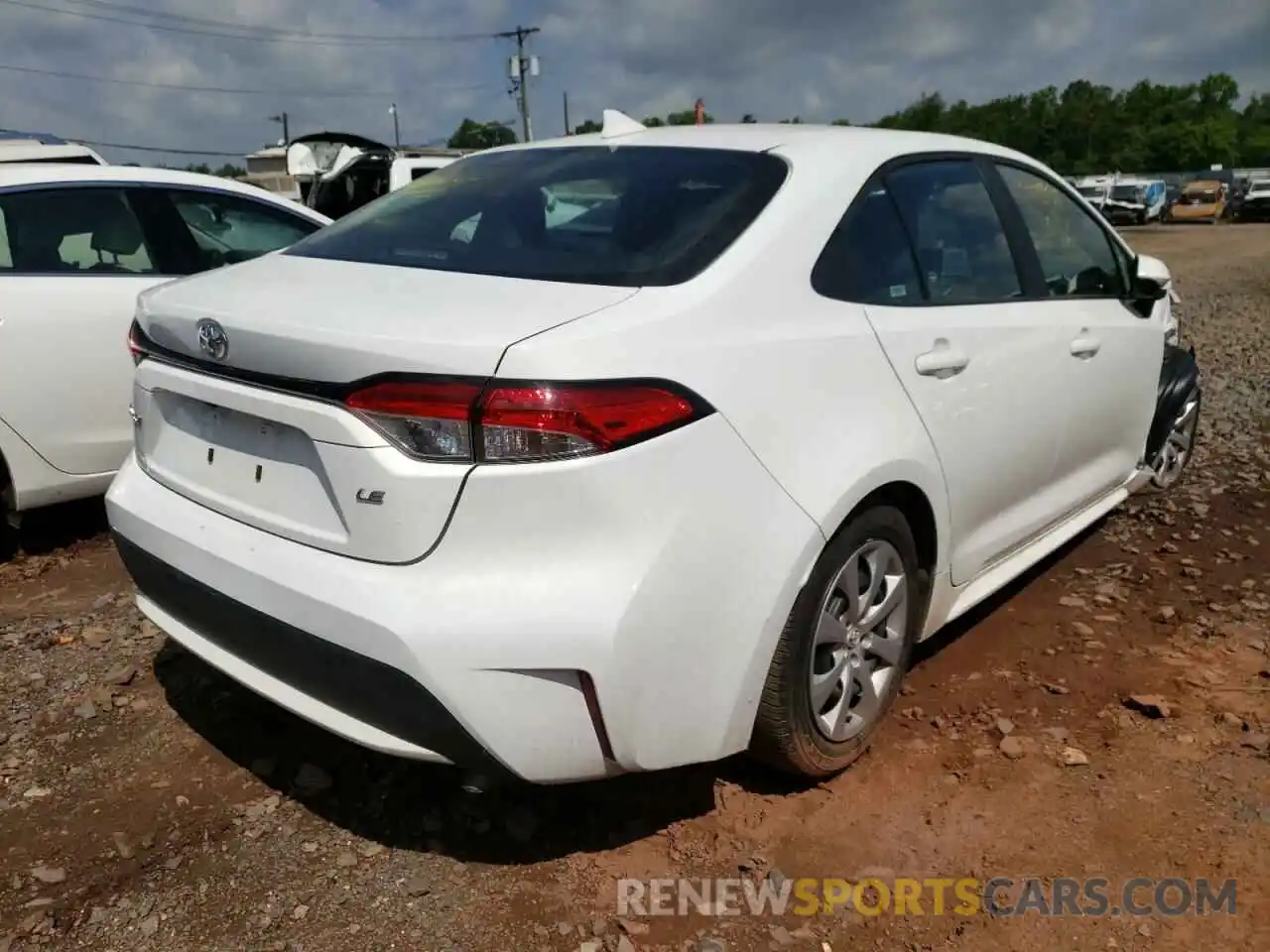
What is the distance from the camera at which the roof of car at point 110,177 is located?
4199 mm

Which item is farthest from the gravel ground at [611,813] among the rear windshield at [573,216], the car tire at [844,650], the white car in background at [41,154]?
the white car in background at [41,154]

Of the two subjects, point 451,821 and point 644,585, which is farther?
point 451,821

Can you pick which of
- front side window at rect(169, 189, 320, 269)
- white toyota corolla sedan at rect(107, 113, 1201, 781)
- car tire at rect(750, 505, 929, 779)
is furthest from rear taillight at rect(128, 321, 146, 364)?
front side window at rect(169, 189, 320, 269)

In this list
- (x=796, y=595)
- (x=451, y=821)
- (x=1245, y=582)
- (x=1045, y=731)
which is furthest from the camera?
(x=1245, y=582)

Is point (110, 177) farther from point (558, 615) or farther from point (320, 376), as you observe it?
point (558, 615)

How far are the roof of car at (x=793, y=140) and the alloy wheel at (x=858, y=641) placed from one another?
1.06m

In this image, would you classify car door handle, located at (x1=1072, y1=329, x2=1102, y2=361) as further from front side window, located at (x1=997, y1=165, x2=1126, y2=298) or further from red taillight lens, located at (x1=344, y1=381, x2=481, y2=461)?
red taillight lens, located at (x1=344, y1=381, x2=481, y2=461)

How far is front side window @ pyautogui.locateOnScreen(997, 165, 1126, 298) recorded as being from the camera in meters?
3.46

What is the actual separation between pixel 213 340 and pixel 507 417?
0.80 m

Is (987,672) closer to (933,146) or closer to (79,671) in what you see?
(933,146)

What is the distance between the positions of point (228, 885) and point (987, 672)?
90.5 inches

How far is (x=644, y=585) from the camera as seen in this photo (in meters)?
1.99

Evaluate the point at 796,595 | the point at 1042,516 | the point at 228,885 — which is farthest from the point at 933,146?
the point at 228,885

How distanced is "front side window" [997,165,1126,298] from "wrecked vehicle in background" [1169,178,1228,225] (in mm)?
40731
